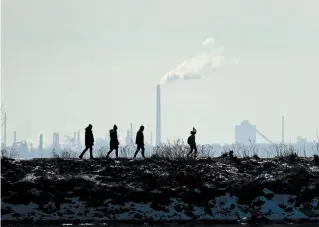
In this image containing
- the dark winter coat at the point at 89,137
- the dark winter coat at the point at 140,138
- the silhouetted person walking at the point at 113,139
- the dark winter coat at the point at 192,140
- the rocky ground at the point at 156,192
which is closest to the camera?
the rocky ground at the point at 156,192

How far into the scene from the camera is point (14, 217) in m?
32.1

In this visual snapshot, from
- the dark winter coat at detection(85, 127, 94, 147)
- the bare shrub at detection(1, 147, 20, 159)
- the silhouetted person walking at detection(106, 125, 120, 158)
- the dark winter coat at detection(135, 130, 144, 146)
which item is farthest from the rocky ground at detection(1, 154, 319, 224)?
the bare shrub at detection(1, 147, 20, 159)

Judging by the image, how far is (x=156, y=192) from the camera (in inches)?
1339

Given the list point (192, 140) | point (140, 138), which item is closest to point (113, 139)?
point (140, 138)

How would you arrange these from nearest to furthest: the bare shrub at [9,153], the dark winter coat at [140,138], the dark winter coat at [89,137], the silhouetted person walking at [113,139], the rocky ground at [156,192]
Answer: the rocky ground at [156,192] < the dark winter coat at [89,137] < the silhouetted person walking at [113,139] < the dark winter coat at [140,138] < the bare shrub at [9,153]

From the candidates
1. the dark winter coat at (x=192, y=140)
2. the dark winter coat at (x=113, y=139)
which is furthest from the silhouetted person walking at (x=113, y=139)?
the dark winter coat at (x=192, y=140)

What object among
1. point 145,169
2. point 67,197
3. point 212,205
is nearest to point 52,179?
point 67,197

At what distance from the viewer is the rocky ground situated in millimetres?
32562

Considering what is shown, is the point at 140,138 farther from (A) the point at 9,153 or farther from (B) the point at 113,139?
(A) the point at 9,153

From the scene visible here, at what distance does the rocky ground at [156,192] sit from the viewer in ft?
107

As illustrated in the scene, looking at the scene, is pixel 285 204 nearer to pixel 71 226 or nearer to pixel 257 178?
pixel 257 178

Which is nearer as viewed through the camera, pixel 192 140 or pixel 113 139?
pixel 113 139

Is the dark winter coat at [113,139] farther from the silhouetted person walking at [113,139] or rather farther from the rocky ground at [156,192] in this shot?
the rocky ground at [156,192]

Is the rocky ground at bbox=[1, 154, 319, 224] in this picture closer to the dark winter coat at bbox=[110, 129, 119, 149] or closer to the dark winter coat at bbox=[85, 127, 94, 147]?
the dark winter coat at bbox=[85, 127, 94, 147]
